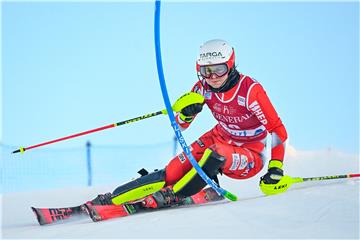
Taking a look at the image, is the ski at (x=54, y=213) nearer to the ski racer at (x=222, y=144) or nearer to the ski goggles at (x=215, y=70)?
the ski racer at (x=222, y=144)

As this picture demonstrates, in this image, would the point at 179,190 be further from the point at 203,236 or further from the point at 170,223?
the point at 203,236

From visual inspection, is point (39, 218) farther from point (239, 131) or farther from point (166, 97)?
point (239, 131)

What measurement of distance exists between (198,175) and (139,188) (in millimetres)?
545

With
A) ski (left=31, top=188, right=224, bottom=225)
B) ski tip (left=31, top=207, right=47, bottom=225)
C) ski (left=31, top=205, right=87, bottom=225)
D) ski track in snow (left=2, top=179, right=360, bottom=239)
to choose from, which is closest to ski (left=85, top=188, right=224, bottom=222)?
ski (left=31, top=188, right=224, bottom=225)

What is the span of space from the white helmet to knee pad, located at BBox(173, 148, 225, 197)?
0.68m

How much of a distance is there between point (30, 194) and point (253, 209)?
3008mm

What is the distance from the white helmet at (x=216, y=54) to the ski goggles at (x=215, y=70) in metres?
0.03

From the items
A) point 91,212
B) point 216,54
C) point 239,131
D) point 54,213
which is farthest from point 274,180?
point 54,213

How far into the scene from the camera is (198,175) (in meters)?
4.28

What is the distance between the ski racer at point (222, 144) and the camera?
14.3 ft

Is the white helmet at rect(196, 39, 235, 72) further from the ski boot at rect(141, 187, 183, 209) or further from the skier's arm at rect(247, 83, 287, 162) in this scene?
the ski boot at rect(141, 187, 183, 209)

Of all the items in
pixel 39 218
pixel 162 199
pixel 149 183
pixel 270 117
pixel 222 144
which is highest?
pixel 270 117

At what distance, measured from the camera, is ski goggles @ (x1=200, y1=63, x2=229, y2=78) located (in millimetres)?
4402

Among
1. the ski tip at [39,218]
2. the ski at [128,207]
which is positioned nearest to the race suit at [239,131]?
the ski at [128,207]
